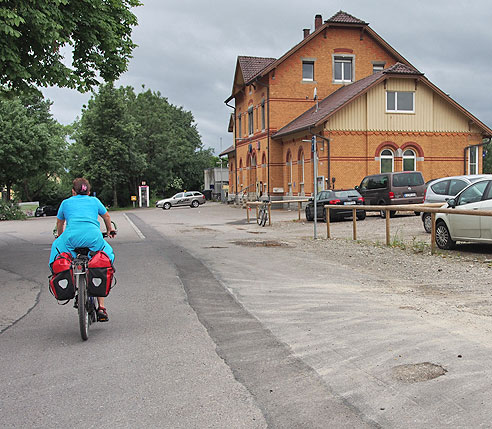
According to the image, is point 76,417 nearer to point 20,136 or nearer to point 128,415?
point 128,415

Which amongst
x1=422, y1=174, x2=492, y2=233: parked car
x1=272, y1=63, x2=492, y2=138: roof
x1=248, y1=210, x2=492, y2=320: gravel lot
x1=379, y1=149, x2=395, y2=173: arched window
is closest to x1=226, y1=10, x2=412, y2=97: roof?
x1=272, y1=63, x2=492, y2=138: roof

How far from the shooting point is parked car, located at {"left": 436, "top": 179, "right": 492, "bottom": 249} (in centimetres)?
1184

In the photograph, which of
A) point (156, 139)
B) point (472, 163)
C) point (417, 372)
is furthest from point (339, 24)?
point (417, 372)

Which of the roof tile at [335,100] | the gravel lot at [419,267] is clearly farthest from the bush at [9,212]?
the gravel lot at [419,267]

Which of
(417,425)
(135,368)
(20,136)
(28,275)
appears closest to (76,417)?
(135,368)

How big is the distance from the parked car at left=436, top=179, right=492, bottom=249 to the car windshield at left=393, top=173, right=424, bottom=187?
12.3 meters

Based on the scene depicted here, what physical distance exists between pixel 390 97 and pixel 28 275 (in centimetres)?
2873

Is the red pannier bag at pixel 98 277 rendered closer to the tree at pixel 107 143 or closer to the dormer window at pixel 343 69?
the dormer window at pixel 343 69

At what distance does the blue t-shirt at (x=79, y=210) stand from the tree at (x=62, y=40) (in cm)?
576

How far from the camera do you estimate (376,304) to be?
772 centimetres

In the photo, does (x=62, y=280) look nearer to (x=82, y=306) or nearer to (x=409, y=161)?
(x=82, y=306)

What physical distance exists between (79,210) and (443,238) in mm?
9148

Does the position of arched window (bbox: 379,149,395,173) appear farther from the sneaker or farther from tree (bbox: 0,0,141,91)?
the sneaker

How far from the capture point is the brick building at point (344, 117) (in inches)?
1388
